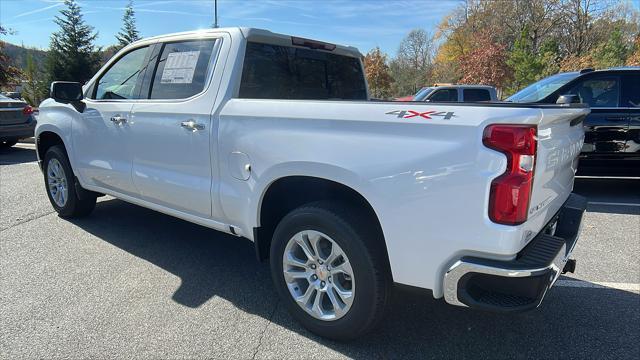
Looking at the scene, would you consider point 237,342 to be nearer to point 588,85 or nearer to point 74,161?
point 74,161

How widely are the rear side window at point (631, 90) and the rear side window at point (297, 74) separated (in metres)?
4.31

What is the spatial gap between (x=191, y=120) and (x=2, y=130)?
9.27 m

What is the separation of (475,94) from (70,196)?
1194 centimetres

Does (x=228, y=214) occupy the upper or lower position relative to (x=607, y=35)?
lower

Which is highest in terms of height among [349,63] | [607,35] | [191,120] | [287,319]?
[607,35]

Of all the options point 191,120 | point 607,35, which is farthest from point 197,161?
point 607,35

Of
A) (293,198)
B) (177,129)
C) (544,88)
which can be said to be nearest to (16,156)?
(177,129)

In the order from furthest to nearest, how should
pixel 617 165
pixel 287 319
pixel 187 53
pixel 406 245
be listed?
pixel 617 165, pixel 187 53, pixel 287 319, pixel 406 245

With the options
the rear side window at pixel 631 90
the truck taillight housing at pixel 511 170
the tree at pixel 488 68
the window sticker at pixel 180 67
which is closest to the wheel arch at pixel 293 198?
the truck taillight housing at pixel 511 170

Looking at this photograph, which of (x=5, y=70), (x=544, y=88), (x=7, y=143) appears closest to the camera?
(x=544, y=88)

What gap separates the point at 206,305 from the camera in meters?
3.19

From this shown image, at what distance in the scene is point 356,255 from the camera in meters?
2.44

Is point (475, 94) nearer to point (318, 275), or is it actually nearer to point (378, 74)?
point (318, 275)

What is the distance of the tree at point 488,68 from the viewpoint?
34.6 metres
